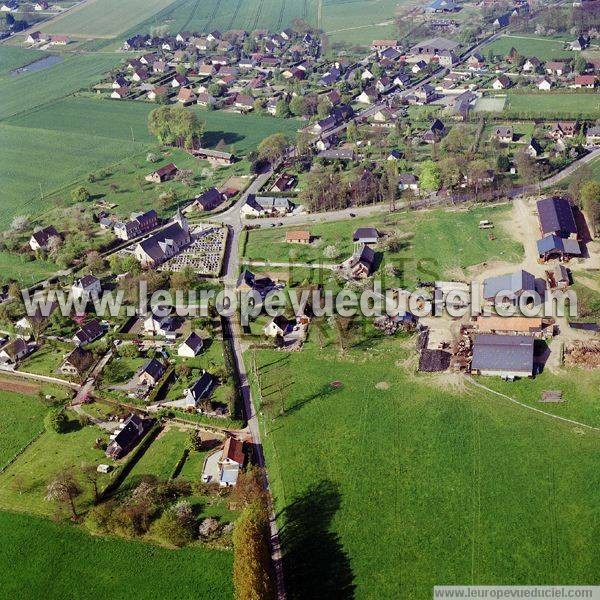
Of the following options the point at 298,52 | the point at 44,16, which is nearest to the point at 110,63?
the point at 298,52

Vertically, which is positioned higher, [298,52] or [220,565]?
[298,52]

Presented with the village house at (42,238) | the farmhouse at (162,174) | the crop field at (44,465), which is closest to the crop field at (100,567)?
the crop field at (44,465)

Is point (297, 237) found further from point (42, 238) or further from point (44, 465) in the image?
point (44, 465)

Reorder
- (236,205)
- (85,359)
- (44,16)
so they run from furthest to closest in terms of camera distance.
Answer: (44,16), (236,205), (85,359)

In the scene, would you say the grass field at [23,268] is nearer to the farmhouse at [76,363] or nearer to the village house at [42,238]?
the village house at [42,238]

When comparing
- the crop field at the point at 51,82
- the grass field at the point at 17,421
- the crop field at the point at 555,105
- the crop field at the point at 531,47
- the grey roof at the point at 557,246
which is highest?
the crop field at the point at 51,82

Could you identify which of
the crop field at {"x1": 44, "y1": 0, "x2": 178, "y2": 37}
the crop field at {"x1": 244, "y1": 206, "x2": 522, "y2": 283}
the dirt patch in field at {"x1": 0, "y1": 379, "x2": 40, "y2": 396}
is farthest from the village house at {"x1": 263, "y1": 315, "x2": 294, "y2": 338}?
the crop field at {"x1": 44, "y1": 0, "x2": 178, "y2": 37}

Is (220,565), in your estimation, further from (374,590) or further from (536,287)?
(536,287)

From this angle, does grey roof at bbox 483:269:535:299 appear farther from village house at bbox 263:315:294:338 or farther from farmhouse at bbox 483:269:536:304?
village house at bbox 263:315:294:338
